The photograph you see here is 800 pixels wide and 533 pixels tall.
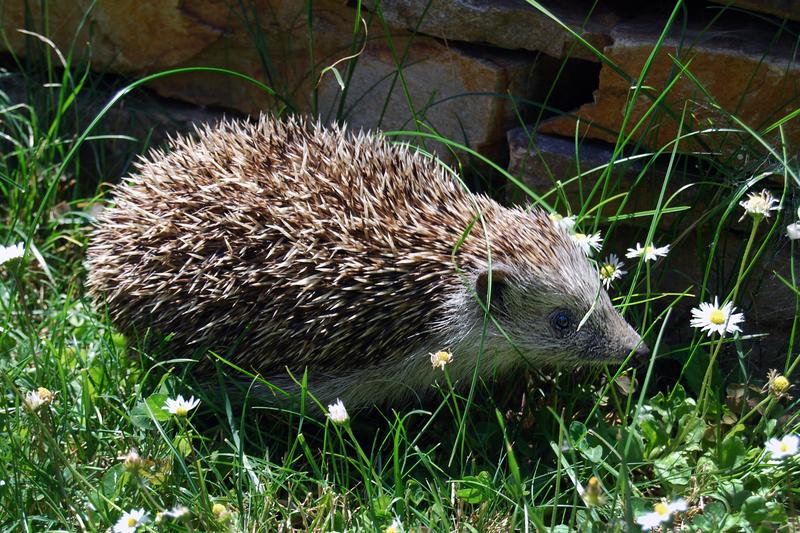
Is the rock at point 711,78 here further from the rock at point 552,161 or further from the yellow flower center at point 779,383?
the yellow flower center at point 779,383

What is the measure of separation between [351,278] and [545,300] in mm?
803

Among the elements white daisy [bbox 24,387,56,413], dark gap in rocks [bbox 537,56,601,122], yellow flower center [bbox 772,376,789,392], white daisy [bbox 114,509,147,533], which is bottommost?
white daisy [bbox 114,509,147,533]

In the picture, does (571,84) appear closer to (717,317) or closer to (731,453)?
(717,317)

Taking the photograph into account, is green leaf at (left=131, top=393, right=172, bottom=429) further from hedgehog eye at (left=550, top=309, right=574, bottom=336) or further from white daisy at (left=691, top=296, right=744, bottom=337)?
white daisy at (left=691, top=296, right=744, bottom=337)

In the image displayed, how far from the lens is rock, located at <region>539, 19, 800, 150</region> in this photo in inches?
152

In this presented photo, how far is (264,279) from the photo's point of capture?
376 cm

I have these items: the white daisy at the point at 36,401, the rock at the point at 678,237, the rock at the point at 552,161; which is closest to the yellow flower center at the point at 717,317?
the rock at the point at 678,237

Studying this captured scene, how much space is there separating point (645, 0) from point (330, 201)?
6.12 ft

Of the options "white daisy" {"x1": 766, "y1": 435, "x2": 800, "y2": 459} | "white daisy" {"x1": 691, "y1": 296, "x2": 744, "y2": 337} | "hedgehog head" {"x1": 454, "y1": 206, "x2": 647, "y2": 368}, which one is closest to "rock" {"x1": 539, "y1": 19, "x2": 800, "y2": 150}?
"hedgehog head" {"x1": 454, "y1": 206, "x2": 647, "y2": 368}

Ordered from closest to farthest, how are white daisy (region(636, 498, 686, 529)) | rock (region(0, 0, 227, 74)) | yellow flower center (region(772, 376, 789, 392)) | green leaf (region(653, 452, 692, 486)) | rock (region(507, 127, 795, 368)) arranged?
white daisy (region(636, 498, 686, 529)), yellow flower center (region(772, 376, 789, 392)), green leaf (region(653, 452, 692, 486)), rock (region(507, 127, 795, 368)), rock (region(0, 0, 227, 74))

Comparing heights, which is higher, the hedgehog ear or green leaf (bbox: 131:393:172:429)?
the hedgehog ear

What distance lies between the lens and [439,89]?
15.6 ft

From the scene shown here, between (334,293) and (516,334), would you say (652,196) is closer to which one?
(516,334)

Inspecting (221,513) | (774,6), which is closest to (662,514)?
(221,513)
